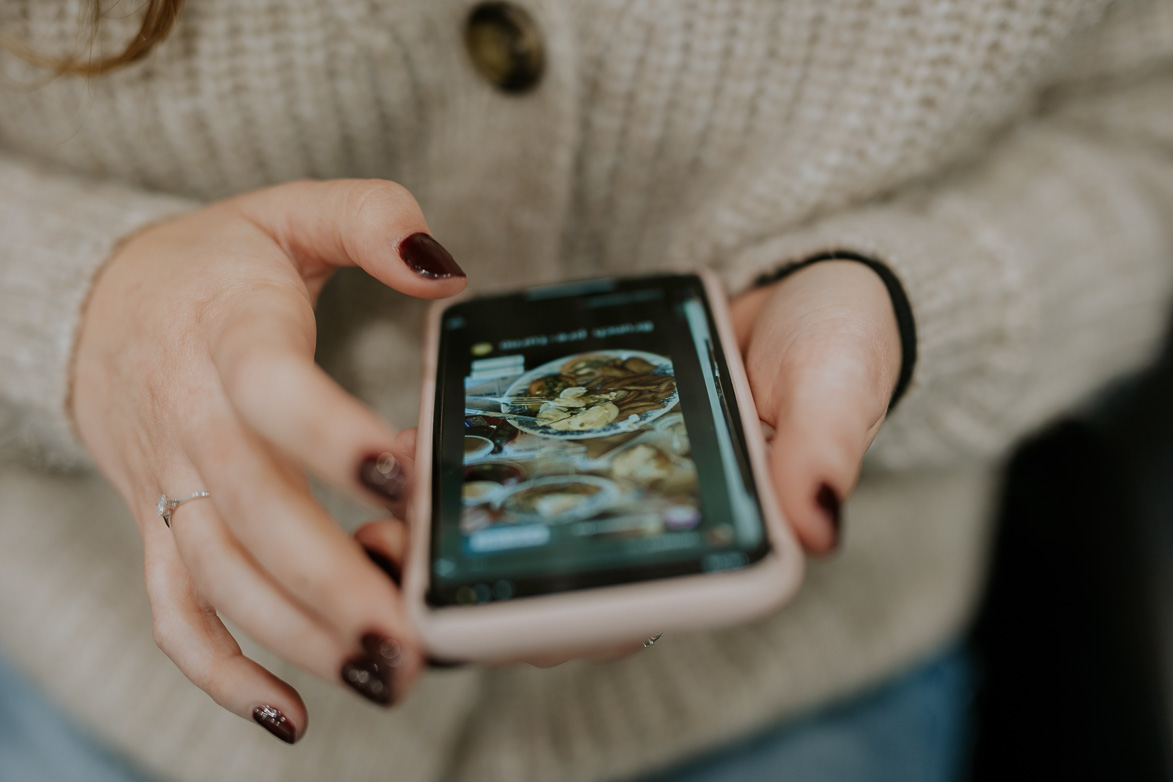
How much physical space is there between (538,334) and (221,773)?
0.98 ft

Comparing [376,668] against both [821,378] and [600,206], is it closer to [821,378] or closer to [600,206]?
[821,378]

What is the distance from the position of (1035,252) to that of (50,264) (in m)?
0.49

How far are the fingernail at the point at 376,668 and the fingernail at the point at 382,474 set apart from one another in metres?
0.04

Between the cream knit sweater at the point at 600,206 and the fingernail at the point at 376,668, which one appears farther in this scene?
the cream knit sweater at the point at 600,206

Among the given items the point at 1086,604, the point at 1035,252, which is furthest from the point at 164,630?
the point at 1086,604

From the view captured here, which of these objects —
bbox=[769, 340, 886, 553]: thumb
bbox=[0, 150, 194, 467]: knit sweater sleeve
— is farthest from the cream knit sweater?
bbox=[769, 340, 886, 553]: thumb

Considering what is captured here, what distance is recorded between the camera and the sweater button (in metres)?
0.37

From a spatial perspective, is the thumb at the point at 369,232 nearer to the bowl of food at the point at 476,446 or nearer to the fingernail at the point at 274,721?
the bowl of food at the point at 476,446

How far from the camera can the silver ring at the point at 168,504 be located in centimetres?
25

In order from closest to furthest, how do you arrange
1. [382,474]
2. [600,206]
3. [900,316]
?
1. [382,474]
2. [900,316]
3. [600,206]

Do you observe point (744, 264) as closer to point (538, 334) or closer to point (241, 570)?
point (538, 334)

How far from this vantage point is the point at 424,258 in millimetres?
268

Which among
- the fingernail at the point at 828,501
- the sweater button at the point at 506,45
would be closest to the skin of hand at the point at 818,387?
the fingernail at the point at 828,501

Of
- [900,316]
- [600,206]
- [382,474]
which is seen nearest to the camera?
[382,474]
